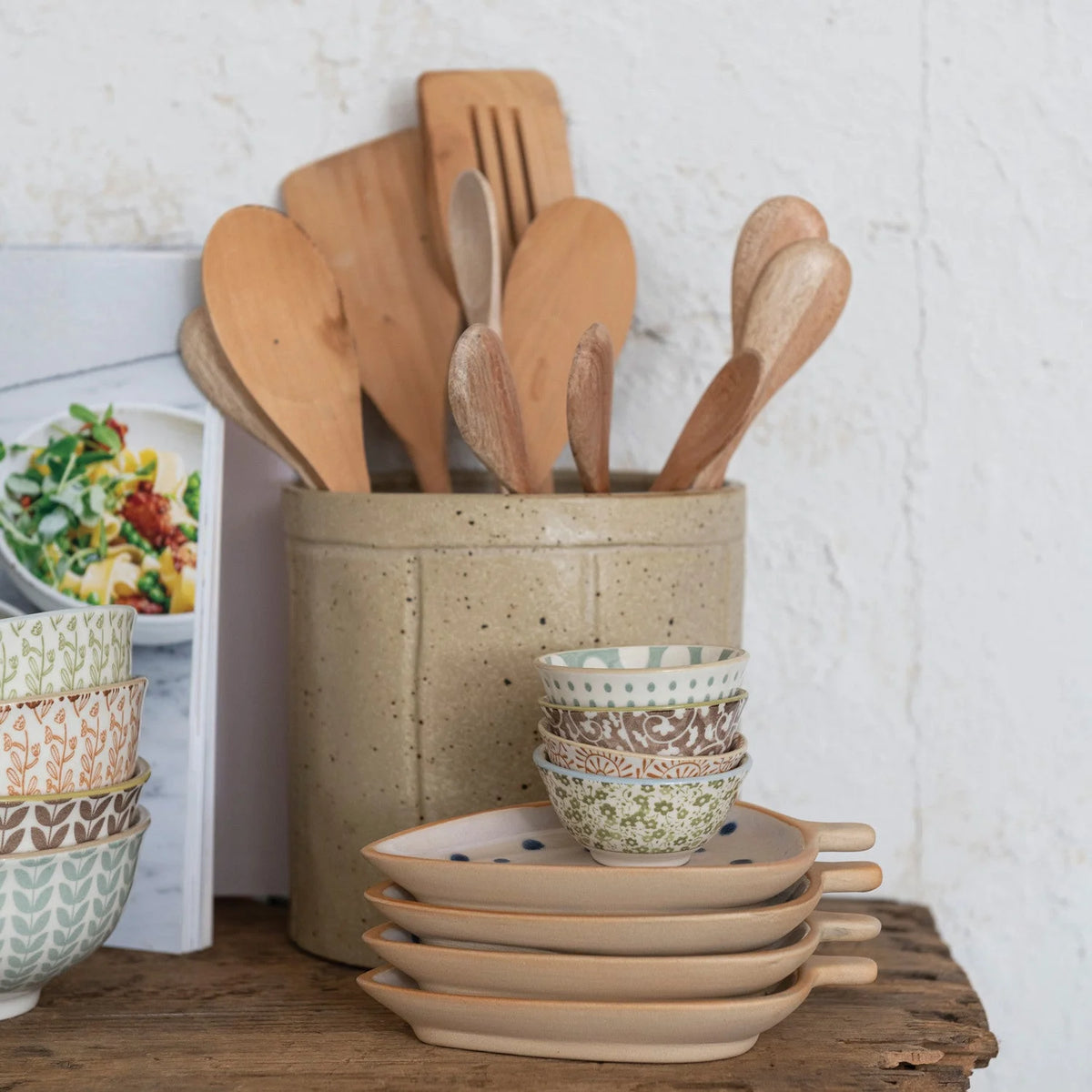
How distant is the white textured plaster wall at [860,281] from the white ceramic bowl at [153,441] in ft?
0.46

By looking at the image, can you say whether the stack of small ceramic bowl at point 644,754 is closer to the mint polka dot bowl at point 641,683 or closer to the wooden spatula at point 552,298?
the mint polka dot bowl at point 641,683

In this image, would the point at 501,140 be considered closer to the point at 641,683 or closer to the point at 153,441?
the point at 153,441

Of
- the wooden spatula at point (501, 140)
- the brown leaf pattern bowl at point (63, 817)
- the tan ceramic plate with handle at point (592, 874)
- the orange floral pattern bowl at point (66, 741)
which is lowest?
the tan ceramic plate with handle at point (592, 874)

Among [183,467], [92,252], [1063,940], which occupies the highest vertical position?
[92,252]

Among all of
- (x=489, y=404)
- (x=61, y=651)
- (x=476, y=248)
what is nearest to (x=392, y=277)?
(x=476, y=248)

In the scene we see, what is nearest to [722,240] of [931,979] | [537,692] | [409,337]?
[409,337]

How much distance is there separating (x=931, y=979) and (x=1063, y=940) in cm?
18

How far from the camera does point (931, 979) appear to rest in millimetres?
645

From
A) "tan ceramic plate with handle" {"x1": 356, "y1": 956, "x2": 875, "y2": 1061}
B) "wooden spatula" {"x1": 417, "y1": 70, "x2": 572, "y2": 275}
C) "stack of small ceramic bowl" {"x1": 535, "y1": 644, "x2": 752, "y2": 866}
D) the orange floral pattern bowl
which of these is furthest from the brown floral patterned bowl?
"wooden spatula" {"x1": 417, "y1": 70, "x2": 572, "y2": 275}

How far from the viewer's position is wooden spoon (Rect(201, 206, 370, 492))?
0.67 meters

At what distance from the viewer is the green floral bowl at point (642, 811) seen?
53 centimetres

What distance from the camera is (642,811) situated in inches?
20.9

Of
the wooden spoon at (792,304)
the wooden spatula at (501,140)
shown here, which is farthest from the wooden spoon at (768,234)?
the wooden spatula at (501,140)

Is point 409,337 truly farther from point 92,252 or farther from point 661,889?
point 661,889
